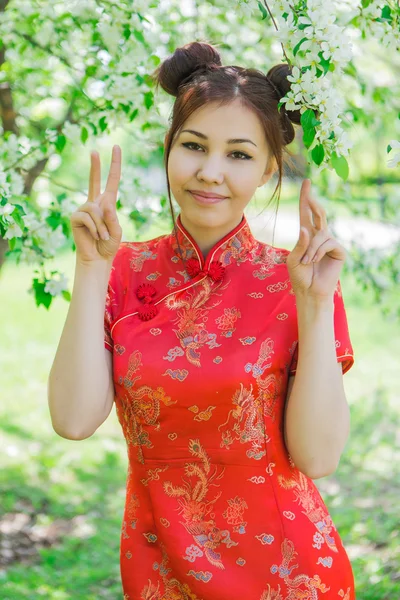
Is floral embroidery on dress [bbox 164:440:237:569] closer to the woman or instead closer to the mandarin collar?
the woman

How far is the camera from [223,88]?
1994mm

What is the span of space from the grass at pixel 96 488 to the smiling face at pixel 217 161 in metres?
2.08

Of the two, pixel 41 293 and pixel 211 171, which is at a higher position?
pixel 211 171

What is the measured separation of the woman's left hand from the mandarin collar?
286 mm

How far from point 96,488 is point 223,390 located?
3.27 m

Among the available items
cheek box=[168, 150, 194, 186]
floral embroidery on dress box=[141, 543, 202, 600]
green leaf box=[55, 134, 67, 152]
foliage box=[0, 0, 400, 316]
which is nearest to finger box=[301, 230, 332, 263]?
foliage box=[0, 0, 400, 316]

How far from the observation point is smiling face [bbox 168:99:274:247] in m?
1.94

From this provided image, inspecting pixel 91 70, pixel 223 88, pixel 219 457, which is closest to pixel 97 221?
pixel 223 88

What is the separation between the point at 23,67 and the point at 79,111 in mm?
726

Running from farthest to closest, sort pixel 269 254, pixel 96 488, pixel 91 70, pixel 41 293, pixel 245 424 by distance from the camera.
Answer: pixel 96 488 → pixel 91 70 → pixel 41 293 → pixel 269 254 → pixel 245 424

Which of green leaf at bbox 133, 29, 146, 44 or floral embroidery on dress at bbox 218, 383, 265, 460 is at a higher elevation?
green leaf at bbox 133, 29, 146, 44

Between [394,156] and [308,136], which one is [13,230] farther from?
[394,156]

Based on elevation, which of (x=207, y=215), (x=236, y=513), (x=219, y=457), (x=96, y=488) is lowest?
(x=96, y=488)

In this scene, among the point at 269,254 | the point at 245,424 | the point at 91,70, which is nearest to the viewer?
the point at 245,424
